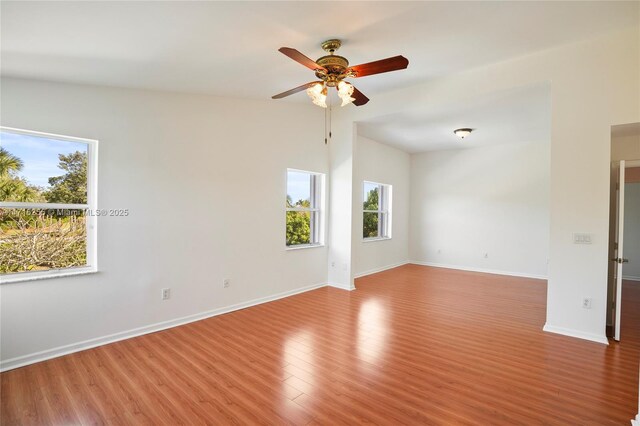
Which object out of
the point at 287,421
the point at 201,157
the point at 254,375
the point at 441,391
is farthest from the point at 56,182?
the point at 441,391

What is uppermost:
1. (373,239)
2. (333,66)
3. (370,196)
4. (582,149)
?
(333,66)

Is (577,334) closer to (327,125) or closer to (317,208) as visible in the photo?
(317,208)

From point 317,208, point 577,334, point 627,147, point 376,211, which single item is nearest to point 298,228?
point 317,208

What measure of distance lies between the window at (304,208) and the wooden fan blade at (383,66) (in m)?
2.57

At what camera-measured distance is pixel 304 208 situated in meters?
5.30

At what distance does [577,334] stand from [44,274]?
5.51m

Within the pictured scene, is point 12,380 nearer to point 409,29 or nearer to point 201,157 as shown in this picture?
point 201,157

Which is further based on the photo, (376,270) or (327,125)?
(376,270)

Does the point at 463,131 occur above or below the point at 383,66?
above

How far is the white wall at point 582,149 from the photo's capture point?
3096 mm

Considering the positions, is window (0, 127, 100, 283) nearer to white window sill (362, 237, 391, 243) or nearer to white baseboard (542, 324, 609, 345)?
white window sill (362, 237, 391, 243)

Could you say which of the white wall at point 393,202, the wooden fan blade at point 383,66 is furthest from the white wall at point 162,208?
the wooden fan blade at point 383,66

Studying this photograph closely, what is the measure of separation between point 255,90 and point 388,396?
3.64 metres

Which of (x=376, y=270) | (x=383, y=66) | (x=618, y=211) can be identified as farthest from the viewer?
(x=376, y=270)
